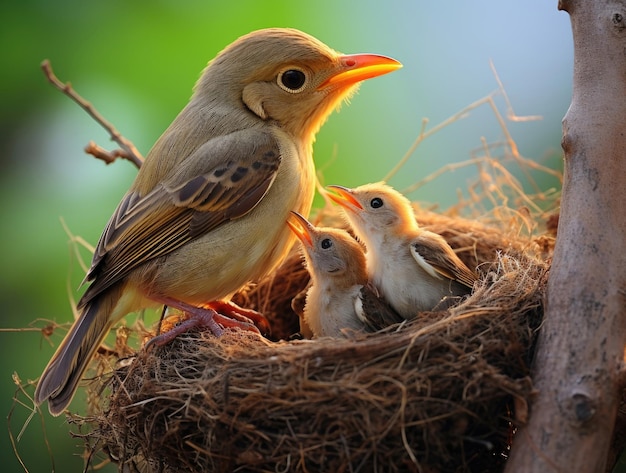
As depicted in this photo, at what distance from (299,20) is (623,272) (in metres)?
2.89

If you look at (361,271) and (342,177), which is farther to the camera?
(342,177)

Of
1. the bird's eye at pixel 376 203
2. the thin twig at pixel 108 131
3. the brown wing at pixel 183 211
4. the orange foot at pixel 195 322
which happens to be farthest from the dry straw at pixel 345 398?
the thin twig at pixel 108 131

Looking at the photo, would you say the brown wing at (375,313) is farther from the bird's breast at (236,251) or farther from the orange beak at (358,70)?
the orange beak at (358,70)

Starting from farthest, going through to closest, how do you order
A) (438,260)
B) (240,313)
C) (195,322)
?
(240,313) < (438,260) < (195,322)

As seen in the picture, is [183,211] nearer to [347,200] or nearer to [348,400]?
[347,200]

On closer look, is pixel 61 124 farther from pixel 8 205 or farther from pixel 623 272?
pixel 623 272

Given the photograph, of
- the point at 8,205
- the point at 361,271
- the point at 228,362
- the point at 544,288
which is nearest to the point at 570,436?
the point at 544,288

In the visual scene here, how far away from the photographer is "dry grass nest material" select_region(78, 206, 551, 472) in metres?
3.01

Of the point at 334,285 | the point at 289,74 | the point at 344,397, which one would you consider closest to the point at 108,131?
the point at 289,74

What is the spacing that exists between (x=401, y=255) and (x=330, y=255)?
14.6 inches

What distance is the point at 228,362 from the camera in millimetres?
3469

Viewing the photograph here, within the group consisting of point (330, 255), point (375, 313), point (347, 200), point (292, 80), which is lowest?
point (375, 313)

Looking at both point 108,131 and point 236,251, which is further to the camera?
point 108,131

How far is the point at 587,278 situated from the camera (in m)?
3.04
